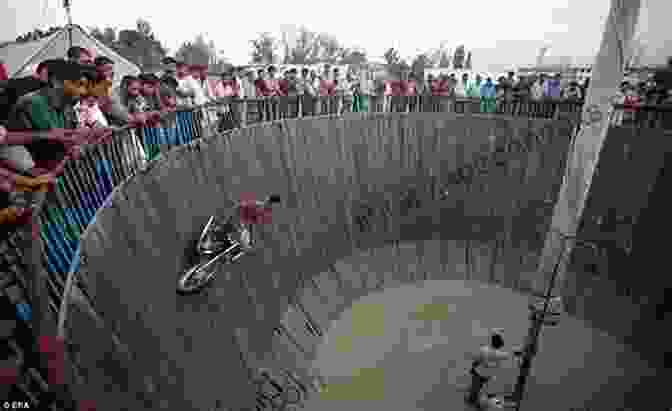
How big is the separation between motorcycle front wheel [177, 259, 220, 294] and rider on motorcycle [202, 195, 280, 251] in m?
0.35

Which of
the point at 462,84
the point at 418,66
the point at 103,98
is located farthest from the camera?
the point at 418,66

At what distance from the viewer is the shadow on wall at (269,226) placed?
388 cm

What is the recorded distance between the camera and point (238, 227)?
6.64 m

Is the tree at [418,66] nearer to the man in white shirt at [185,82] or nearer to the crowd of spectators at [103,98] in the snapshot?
the crowd of spectators at [103,98]

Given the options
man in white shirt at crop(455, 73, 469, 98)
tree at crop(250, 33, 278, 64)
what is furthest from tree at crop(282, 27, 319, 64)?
man in white shirt at crop(455, 73, 469, 98)

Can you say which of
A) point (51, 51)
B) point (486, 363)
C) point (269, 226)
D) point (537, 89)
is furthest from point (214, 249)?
point (537, 89)

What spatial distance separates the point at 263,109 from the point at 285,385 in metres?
6.05

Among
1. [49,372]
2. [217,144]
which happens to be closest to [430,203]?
[217,144]

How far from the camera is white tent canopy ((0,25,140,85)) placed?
9742mm

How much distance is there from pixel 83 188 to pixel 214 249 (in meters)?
2.47

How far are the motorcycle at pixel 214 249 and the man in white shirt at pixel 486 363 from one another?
4487 millimetres

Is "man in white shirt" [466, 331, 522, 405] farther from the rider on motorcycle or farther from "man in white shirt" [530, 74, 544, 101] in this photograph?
"man in white shirt" [530, 74, 544, 101]

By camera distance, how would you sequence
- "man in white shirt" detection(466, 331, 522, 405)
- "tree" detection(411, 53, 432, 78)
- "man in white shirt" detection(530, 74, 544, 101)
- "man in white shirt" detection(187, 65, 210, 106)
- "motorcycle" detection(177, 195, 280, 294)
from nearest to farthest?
"motorcycle" detection(177, 195, 280, 294) < "man in white shirt" detection(466, 331, 522, 405) < "man in white shirt" detection(187, 65, 210, 106) < "man in white shirt" detection(530, 74, 544, 101) < "tree" detection(411, 53, 432, 78)

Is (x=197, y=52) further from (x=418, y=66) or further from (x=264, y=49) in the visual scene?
(x=418, y=66)
